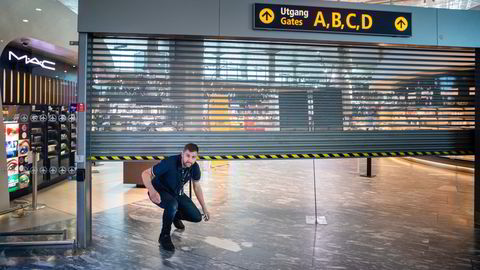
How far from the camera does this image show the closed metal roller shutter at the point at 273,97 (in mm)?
4848

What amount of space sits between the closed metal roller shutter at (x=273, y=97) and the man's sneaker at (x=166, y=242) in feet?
3.26

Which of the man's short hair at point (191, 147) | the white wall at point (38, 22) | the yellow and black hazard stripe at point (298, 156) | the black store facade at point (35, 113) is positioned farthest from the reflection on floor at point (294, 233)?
the white wall at point (38, 22)

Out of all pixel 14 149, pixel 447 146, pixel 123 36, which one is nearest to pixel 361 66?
pixel 447 146

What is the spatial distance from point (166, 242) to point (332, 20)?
10.8 feet

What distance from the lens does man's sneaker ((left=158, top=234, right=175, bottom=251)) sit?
14.9ft

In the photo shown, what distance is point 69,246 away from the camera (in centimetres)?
450

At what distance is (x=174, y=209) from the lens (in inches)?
185

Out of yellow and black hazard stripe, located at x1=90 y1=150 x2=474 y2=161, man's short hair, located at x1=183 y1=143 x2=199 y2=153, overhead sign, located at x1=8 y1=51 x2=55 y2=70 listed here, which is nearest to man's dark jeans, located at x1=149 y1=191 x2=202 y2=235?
yellow and black hazard stripe, located at x1=90 y1=150 x2=474 y2=161

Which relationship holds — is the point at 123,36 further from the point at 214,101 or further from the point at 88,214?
the point at 88,214

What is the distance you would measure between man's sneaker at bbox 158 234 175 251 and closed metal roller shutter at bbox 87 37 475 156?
0.99 meters

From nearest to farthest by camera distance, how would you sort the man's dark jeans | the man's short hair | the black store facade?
the man's short hair < the man's dark jeans < the black store facade

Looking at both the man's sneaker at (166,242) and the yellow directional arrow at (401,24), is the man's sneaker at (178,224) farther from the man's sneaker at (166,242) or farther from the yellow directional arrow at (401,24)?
the yellow directional arrow at (401,24)

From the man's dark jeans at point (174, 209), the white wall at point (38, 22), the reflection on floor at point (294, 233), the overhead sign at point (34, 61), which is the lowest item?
the reflection on floor at point (294, 233)

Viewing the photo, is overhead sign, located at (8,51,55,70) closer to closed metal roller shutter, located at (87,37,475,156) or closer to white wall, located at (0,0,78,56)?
white wall, located at (0,0,78,56)
